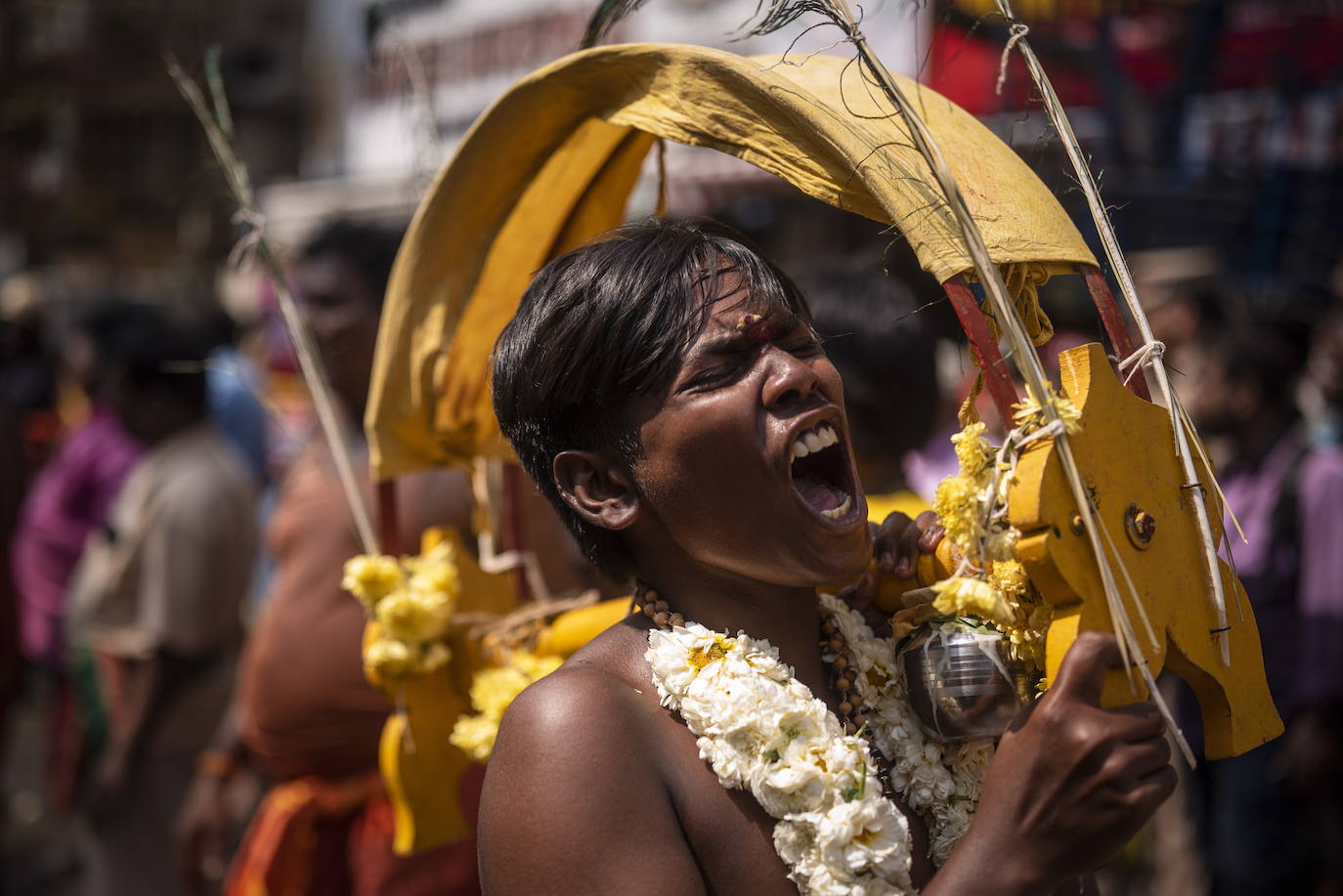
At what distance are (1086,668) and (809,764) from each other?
15.1 inches

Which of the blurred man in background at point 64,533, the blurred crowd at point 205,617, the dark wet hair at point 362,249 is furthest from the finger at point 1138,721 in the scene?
the blurred man in background at point 64,533

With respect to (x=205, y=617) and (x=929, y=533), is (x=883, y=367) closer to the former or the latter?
(x=929, y=533)

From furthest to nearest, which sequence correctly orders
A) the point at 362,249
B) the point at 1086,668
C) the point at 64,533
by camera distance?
the point at 64,533 → the point at 362,249 → the point at 1086,668

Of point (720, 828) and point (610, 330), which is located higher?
point (610, 330)

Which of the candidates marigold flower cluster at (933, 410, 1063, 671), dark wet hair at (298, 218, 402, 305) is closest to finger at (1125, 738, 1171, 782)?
marigold flower cluster at (933, 410, 1063, 671)

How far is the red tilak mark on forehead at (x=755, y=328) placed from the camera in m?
1.70

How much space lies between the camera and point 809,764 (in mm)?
1646

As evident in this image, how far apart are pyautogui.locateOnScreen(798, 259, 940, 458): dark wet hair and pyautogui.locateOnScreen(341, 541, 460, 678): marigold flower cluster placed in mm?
969

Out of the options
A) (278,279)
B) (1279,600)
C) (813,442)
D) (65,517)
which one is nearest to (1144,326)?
(813,442)

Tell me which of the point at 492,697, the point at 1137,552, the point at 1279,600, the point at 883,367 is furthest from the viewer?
the point at 1279,600

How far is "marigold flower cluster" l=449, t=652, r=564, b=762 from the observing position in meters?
2.40

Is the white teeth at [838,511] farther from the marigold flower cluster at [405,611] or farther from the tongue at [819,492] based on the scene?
the marigold flower cluster at [405,611]

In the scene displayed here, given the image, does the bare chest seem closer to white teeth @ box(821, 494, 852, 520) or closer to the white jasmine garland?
the white jasmine garland

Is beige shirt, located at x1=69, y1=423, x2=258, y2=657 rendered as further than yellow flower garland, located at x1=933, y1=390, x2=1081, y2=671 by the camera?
Yes
